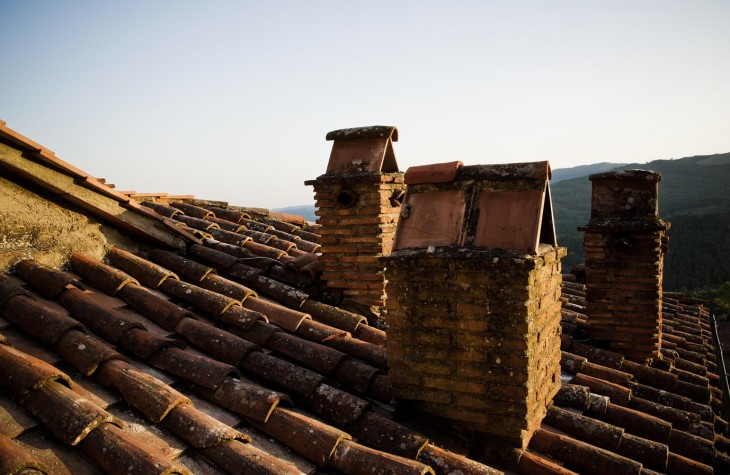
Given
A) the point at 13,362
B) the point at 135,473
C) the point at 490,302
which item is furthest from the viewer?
the point at 490,302

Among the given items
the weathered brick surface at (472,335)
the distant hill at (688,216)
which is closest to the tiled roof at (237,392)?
the weathered brick surface at (472,335)

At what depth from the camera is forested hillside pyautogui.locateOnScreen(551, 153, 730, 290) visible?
3619 centimetres

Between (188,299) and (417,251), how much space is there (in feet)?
6.60

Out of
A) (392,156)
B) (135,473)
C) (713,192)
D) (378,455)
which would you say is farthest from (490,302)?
(713,192)

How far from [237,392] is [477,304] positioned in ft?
4.96

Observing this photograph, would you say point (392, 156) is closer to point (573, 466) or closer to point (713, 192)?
point (573, 466)

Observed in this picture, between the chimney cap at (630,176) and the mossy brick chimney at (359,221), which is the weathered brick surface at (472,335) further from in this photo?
the chimney cap at (630,176)

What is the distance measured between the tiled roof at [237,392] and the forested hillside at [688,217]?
39.4m

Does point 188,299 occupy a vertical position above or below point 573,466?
above

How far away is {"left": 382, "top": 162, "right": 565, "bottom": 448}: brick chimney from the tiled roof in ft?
0.84

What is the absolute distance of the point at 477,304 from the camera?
2.69m

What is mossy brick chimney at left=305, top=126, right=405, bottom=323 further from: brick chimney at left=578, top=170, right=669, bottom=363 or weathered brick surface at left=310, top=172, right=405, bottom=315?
brick chimney at left=578, top=170, right=669, bottom=363

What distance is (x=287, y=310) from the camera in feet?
12.6

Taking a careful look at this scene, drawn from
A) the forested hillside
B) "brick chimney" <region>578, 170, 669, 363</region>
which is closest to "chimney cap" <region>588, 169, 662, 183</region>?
"brick chimney" <region>578, 170, 669, 363</region>
